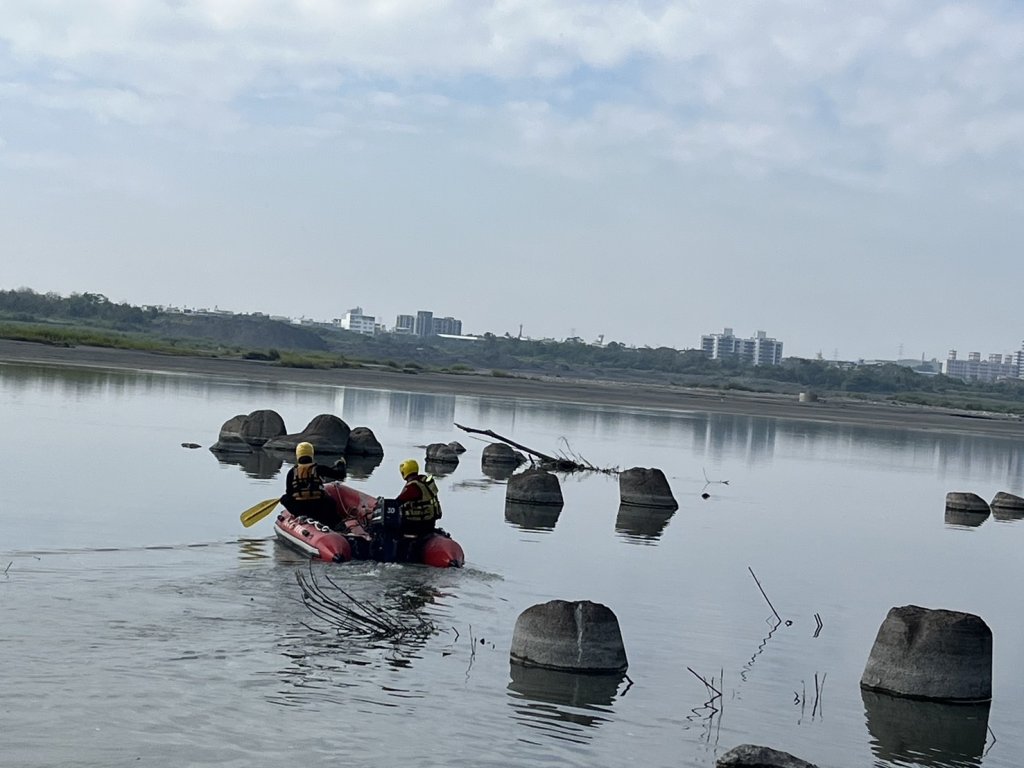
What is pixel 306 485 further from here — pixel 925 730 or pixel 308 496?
pixel 925 730

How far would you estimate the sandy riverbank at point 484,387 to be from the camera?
254ft

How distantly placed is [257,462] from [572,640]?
2001 cm

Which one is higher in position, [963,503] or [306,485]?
[306,485]

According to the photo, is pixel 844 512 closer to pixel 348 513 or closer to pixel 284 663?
pixel 348 513

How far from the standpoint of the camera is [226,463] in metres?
31.2

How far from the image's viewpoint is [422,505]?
1911 centimetres

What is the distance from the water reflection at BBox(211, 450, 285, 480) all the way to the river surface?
0.70 ft

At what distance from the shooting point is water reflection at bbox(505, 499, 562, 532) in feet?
83.5

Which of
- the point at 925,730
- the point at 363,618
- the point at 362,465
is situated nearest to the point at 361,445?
the point at 362,465

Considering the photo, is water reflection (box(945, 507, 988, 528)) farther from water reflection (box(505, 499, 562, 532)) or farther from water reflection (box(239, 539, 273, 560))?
water reflection (box(239, 539, 273, 560))

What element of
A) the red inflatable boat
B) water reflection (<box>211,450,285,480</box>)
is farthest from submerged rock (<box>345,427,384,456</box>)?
the red inflatable boat

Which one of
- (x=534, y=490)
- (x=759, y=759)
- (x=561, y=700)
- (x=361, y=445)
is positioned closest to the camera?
(x=759, y=759)

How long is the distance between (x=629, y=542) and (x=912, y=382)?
17153 cm

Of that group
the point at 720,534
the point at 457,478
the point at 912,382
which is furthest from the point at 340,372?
the point at 912,382
